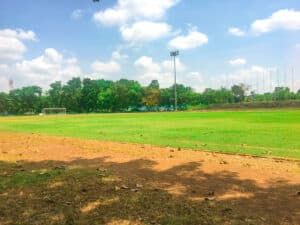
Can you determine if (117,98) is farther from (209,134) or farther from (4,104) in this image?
(209,134)

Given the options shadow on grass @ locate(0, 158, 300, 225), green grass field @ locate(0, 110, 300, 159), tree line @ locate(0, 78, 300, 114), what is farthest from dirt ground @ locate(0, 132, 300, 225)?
tree line @ locate(0, 78, 300, 114)

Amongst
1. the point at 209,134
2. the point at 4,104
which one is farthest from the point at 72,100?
the point at 209,134

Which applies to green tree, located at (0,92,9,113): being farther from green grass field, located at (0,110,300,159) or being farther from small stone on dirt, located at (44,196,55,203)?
small stone on dirt, located at (44,196,55,203)

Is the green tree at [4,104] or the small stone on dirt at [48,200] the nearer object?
the small stone on dirt at [48,200]

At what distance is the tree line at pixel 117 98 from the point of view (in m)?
135

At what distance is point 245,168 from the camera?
962 cm

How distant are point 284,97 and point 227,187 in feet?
451

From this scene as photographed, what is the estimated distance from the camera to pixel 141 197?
682 centimetres

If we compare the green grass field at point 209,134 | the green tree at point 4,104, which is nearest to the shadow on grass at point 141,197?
the green grass field at point 209,134

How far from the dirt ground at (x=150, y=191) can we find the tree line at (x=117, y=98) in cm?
12588

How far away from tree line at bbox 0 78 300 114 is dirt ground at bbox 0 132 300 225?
126m

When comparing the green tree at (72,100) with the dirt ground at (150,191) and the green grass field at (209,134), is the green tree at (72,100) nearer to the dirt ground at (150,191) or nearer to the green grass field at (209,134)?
the green grass field at (209,134)

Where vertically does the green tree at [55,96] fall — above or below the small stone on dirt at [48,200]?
above

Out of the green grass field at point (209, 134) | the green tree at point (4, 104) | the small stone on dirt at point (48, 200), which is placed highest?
the green tree at point (4, 104)
